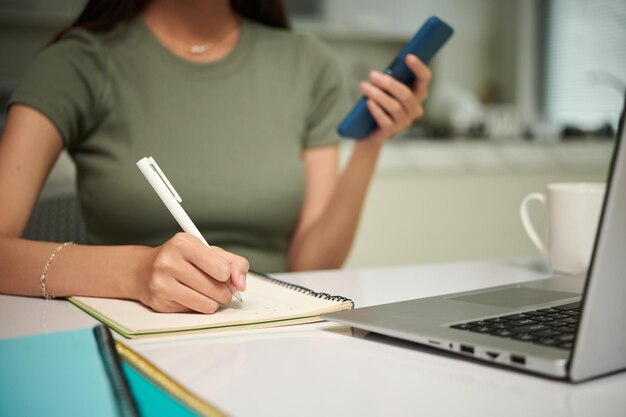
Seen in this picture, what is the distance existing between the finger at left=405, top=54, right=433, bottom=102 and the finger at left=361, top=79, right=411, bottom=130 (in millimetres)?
39

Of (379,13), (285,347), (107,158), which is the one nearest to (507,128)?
(379,13)

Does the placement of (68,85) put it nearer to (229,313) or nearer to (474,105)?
(229,313)

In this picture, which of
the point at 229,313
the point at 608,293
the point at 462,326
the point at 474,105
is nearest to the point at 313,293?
the point at 229,313

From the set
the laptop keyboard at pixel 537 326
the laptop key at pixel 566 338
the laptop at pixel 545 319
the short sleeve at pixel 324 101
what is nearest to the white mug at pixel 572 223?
the laptop at pixel 545 319

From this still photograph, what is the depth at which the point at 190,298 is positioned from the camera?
2.00 ft

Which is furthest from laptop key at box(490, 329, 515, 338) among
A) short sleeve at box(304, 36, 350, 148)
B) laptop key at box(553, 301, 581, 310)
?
short sleeve at box(304, 36, 350, 148)

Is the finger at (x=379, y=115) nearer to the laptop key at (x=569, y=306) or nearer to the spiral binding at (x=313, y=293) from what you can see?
the spiral binding at (x=313, y=293)

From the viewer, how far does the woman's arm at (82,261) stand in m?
0.61

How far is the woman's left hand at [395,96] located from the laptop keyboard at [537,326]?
464mm

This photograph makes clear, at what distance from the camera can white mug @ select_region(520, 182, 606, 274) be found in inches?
32.0

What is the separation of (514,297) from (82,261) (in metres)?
0.43

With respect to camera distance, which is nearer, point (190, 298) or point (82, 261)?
point (190, 298)

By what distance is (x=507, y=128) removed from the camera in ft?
10.9

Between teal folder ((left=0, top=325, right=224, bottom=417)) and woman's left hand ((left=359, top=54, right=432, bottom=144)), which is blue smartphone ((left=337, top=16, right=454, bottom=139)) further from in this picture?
teal folder ((left=0, top=325, right=224, bottom=417))
